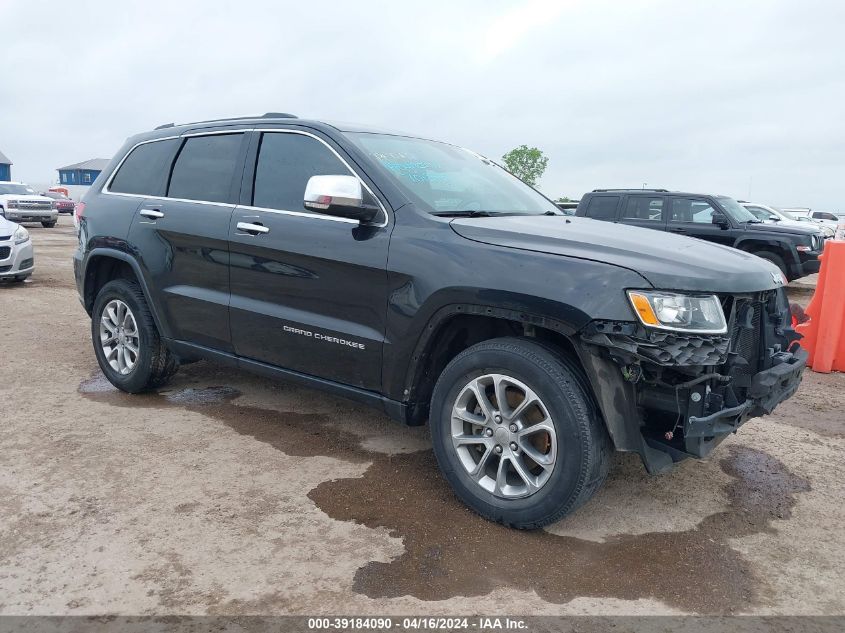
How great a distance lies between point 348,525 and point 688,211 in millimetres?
10674

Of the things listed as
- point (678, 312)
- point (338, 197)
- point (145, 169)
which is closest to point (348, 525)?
point (338, 197)

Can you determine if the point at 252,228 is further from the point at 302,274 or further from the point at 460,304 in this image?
the point at 460,304

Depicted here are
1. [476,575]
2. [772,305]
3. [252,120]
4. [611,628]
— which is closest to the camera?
[611,628]

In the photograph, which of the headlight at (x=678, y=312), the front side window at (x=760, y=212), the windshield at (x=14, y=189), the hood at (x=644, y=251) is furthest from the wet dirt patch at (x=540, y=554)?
the windshield at (x=14, y=189)

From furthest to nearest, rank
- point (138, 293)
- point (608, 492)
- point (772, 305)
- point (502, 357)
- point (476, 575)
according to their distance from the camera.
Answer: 1. point (138, 293)
2. point (608, 492)
3. point (772, 305)
4. point (502, 357)
5. point (476, 575)

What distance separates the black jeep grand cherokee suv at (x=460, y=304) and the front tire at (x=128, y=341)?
0.13 m

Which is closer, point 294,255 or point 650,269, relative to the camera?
point 650,269

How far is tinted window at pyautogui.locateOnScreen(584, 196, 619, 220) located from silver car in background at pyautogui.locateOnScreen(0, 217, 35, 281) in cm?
943

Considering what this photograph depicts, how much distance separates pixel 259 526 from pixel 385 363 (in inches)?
38.0

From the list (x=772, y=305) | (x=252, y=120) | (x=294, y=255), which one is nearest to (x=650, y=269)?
(x=772, y=305)

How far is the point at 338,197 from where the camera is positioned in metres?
3.32

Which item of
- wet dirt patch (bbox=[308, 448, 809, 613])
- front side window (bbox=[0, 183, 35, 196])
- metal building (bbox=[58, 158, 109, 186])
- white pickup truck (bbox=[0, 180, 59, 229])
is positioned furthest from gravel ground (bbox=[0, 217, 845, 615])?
metal building (bbox=[58, 158, 109, 186])

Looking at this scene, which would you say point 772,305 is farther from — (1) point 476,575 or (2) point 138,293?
(2) point 138,293

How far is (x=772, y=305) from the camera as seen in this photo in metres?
3.31
